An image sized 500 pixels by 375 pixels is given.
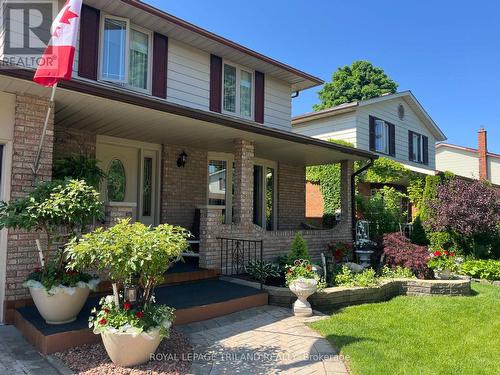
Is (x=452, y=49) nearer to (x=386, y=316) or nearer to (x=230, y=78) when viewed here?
(x=230, y=78)

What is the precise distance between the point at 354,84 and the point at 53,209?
34992 mm

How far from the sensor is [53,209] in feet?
15.2

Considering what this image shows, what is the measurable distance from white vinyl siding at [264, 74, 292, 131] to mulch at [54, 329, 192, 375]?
8193 mm

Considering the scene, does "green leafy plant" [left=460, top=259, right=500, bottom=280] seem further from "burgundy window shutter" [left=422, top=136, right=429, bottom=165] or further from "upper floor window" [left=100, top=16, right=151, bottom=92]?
"burgundy window shutter" [left=422, top=136, right=429, bottom=165]

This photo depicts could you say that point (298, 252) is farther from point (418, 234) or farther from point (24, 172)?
point (418, 234)

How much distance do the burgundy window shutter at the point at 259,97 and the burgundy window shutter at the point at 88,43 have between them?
4650mm

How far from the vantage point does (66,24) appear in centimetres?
493

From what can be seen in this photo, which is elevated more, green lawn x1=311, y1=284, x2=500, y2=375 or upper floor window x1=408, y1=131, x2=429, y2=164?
upper floor window x1=408, y1=131, x2=429, y2=164

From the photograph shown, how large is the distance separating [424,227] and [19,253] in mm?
11863

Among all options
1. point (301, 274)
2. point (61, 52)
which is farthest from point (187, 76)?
point (301, 274)

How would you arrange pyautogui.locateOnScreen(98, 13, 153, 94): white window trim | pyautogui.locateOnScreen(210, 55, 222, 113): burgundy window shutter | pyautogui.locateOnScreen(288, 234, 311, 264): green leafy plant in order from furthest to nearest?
pyautogui.locateOnScreen(210, 55, 222, 113): burgundy window shutter < pyautogui.locateOnScreen(98, 13, 153, 94): white window trim < pyautogui.locateOnScreen(288, 234, 311, 264): green leafy plant

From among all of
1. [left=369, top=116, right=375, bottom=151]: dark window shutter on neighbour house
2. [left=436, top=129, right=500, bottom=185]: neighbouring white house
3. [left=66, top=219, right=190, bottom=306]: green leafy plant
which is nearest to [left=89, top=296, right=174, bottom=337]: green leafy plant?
[left=66, top=219, right=190, bottom=306]: green leafy plant

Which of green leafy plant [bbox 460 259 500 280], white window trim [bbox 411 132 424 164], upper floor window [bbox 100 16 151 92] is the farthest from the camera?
white window trim [bbox 411 132 424 164]

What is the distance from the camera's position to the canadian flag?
462 centimetres
